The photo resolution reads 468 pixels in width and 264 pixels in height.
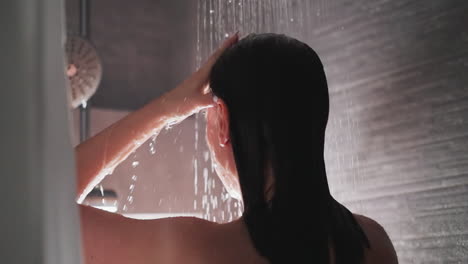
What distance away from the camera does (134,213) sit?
2.48 meters

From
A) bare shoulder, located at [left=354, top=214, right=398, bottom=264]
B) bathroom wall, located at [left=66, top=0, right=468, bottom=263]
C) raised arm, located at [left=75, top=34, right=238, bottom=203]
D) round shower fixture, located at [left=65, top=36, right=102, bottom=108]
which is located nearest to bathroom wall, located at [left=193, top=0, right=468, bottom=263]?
bathroom wall, located at [left=66, top=0, right=468, bottom=263]

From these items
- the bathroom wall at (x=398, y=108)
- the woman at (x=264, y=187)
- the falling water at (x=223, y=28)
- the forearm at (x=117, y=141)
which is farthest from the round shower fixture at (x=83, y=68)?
the woman at (x=264, y=187)

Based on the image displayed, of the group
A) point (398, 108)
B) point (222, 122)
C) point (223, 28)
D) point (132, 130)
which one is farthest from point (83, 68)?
point (222, 122)

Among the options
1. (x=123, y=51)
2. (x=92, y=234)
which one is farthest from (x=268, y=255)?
(x=123, y=51)

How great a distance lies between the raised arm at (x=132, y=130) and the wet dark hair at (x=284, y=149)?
0.08 metres

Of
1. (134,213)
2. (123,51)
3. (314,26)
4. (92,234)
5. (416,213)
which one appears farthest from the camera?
(123,51)

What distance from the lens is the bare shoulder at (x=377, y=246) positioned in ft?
2.69

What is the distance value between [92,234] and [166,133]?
1806mm

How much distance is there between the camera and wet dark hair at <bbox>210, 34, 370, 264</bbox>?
30.2 inches

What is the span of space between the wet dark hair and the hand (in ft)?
0.11

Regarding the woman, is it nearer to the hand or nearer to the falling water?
the hand

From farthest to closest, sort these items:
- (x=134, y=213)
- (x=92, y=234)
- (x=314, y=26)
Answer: (x=134, y=213) < (x=314, y=26) < (x=92, y=234)

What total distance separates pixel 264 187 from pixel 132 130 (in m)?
0.25

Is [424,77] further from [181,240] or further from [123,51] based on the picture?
[123,51]
